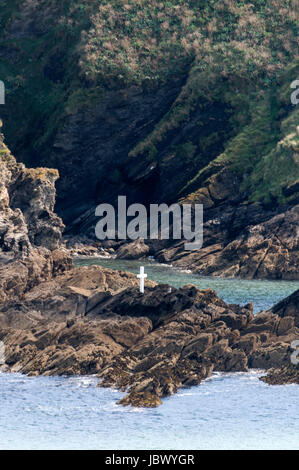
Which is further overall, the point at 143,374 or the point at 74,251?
the point at 74,251

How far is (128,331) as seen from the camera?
2749 inches

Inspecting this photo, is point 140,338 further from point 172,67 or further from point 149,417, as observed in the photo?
point 172,67

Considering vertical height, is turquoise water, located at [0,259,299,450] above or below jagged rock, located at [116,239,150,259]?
below

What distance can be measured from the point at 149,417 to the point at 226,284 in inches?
1852

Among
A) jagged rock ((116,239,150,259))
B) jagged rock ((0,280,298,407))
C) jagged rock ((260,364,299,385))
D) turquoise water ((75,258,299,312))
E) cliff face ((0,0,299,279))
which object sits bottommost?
jagged rock ((260,364,299,385))

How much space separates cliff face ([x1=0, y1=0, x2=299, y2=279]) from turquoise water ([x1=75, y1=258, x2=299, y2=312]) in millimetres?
7568

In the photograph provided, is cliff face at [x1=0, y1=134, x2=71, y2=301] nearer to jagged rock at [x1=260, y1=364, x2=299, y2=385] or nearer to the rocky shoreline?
the rocky shoreline

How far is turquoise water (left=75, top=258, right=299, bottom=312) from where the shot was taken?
298 feet

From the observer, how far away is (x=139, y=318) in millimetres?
71375

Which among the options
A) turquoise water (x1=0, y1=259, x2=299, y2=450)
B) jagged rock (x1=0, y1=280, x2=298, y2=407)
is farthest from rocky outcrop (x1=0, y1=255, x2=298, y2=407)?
turquoise water (x1=0, y1=259, x2=299, y2=450)

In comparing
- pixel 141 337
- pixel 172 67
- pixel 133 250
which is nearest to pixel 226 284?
pixel 133 250
